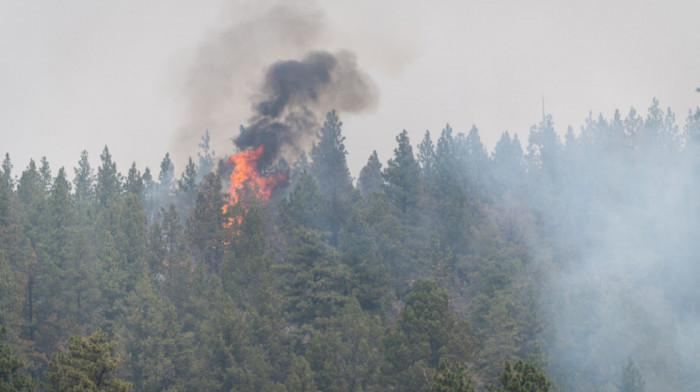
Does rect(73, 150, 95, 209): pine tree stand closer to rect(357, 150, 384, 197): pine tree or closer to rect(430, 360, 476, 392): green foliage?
rect(357, 150, 384, 197): pine tree

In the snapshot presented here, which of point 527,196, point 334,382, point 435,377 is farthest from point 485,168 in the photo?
point 435,377

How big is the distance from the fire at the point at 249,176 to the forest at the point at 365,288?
571 mm

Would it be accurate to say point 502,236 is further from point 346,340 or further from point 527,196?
point 346,340

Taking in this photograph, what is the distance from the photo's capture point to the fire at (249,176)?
8500 centimetres

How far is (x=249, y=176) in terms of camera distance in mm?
85500

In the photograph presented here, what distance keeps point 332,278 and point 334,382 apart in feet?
39.5

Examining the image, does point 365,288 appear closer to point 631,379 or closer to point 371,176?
point 631,379

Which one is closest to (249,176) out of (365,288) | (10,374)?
(365,288)

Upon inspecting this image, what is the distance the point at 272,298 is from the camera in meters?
55.9

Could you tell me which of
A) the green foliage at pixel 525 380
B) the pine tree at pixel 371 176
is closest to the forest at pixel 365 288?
the green foliage at pixel 525 380

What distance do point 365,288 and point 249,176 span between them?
30.4 metres

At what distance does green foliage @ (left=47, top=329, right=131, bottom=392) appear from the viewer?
109 ft

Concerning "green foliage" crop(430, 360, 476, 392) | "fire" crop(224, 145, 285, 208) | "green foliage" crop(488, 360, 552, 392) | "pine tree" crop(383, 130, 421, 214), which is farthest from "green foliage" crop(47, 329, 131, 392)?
"fire" crop(224, 145, 285, 208)

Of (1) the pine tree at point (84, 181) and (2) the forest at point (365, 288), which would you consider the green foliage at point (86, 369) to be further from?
(1) the pine tree at point (84, 181)
